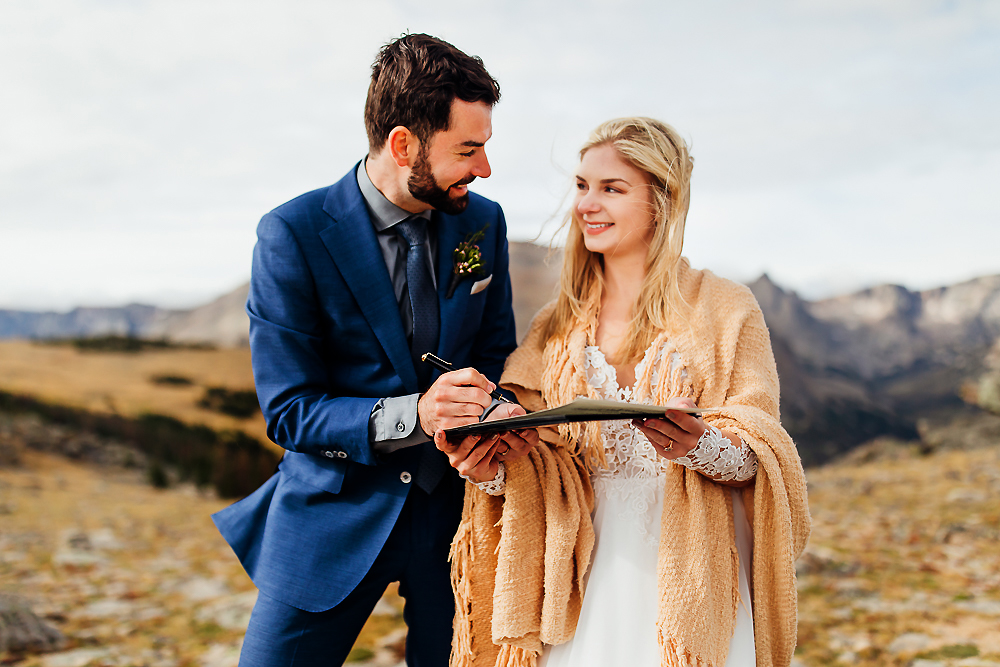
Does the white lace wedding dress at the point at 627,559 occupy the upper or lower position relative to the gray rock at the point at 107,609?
upper

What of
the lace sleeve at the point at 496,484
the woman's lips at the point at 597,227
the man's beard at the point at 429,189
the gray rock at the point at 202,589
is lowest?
the gray rock at the point at 202,589

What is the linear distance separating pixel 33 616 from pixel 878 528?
571 cm

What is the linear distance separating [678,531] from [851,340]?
6.79 metres

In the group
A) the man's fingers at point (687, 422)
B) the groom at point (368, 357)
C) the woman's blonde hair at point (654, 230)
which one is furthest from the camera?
the woman's blonde hair at point (654, 230)

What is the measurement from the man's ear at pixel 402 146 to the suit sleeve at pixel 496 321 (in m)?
0.43

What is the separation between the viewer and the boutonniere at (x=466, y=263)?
1.99 m

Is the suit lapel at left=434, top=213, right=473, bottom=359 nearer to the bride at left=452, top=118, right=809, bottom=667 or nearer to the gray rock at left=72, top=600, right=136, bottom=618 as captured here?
the bride at left=452, top=118, right=809, bottom=667

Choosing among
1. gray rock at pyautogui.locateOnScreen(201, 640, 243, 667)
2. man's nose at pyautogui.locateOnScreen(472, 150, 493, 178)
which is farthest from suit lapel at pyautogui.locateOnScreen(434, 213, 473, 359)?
gray rock at pyautogui.locateOnScreen(201, 640, 243, 667)

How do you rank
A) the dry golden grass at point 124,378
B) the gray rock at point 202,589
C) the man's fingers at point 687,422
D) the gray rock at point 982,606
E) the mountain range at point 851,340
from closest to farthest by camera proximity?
the man's fingers at point 687,422
the gray rock at point 982,606
the gray rock at point 202,589
the dry golden grass at point 124,378
the mountain range at point 851,340

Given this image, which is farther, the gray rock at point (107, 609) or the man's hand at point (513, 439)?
the gray rock at point (107, 609)

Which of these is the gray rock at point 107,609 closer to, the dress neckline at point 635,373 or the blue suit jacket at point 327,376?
the blue suit jacket at point 327,376

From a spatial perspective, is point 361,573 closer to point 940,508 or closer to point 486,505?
point 486,505

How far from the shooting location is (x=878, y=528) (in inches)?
201

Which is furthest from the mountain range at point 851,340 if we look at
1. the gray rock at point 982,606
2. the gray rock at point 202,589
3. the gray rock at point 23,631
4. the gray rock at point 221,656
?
the gray rock at point 221,656
